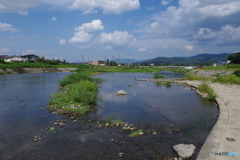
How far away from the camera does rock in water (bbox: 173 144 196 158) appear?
6.05m

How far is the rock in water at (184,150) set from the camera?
238 inches

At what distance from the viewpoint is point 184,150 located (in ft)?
20.7

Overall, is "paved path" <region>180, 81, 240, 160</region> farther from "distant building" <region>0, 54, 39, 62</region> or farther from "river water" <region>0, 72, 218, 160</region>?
"distant building" <region>0, 54, 39, 62</region>

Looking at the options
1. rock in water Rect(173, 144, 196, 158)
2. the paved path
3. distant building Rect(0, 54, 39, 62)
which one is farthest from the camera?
distant building Rect(0, 54, 39, 62)

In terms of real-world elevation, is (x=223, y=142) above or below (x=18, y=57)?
below

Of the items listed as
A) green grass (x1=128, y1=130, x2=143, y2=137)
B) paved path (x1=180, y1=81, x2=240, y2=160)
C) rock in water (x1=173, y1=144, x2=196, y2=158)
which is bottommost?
green grass (x1=128, y1=130, x2=143, y2=137)

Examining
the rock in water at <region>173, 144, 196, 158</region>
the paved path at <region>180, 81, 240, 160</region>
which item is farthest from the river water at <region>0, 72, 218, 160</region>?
the paved path at <region>180, 81, 240, 160</region>

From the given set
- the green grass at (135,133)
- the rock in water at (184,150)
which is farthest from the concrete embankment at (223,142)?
the green grass at (135,133)

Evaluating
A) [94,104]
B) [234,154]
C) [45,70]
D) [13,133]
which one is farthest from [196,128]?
[45,70]

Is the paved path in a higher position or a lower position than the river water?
higher

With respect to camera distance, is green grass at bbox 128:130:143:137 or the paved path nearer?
the paved path

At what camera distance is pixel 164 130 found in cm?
862

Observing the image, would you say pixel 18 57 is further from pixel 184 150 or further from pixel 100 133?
pixel 184 150

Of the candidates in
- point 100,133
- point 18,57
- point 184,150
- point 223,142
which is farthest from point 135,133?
point 18,57
